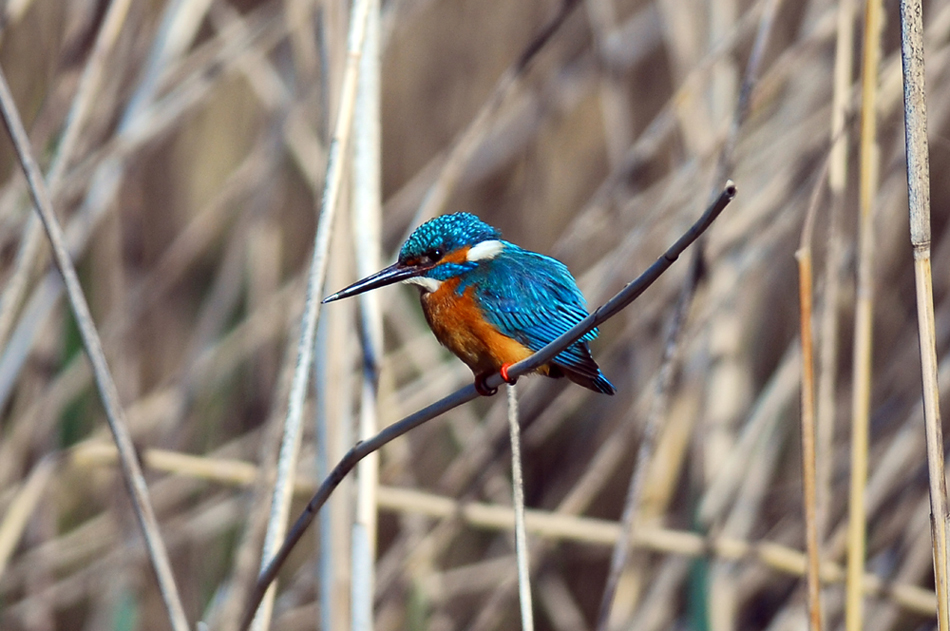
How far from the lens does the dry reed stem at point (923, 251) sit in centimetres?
87

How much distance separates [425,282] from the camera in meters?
1.16

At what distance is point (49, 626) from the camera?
228 centimetres

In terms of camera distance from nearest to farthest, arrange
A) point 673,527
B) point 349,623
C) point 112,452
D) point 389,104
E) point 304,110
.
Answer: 1. point 349,623
2. point 112,452
3. point 304,110
4. point 673,527
5. point 389,104

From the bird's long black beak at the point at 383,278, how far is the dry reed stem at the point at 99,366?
1.11ft

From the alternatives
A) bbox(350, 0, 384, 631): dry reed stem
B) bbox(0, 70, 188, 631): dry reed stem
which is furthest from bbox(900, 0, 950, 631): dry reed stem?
bbox(0, 70, 188, 631): dry reed stem

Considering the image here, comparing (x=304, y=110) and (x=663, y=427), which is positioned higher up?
(x=304, y=110)

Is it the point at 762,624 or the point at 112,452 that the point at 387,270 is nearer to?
the point at 112,452

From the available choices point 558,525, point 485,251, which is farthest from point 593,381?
point 558,525

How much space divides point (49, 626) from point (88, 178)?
1135 millimetres

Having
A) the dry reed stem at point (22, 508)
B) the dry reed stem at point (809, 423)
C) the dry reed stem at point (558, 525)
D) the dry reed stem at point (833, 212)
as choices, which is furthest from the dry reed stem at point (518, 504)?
the dry reed stem at point (22, 508)

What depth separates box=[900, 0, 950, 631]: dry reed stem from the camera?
871mm

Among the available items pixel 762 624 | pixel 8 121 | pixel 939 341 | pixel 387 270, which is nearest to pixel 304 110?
pixel 8 121

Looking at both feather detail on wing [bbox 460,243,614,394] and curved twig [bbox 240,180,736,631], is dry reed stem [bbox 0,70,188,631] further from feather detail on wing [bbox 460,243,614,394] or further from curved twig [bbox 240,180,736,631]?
feather detail on wing [bbox 460,243,614,394]

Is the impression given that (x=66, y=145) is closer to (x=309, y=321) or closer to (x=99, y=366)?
(x=99, y=366)
